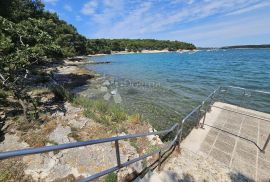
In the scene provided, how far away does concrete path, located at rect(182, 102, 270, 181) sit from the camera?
13.9 ft

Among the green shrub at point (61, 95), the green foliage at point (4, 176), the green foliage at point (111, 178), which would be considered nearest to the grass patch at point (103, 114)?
the green shrub at point (61, 95)

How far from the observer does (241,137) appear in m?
5.41

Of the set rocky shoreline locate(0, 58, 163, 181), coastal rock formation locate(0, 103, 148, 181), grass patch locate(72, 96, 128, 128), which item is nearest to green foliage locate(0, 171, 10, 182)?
rocky shoreline locate(0, 58, 163, 181)

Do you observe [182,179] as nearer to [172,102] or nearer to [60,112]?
[60,112]

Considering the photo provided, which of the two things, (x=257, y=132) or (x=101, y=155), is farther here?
(x=257, y=132)

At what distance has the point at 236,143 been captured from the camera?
514 centimetres

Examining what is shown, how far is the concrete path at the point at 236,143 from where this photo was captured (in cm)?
422

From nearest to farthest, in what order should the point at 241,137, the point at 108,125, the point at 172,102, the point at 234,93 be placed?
1. the point at 241,137
2. the point at 108,125
3. the point at 172,102
4. the point at 234,93

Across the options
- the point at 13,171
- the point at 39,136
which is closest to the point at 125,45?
the point at 39,136

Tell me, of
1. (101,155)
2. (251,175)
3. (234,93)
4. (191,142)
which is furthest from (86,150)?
(234,93)

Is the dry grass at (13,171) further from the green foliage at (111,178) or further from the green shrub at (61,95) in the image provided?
the green shrub at (61,95)

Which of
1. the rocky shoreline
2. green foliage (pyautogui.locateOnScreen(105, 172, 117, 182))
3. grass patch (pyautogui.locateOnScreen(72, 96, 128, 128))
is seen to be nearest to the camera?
green foliage (pyautogui.locateOnScreen(105, 172, 117, 182))

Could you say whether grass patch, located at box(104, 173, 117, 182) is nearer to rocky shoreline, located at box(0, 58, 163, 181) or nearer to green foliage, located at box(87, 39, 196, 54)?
rocky shoreline, located at box(0, 58, 163, 181)

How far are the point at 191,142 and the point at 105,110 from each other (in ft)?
15.0
